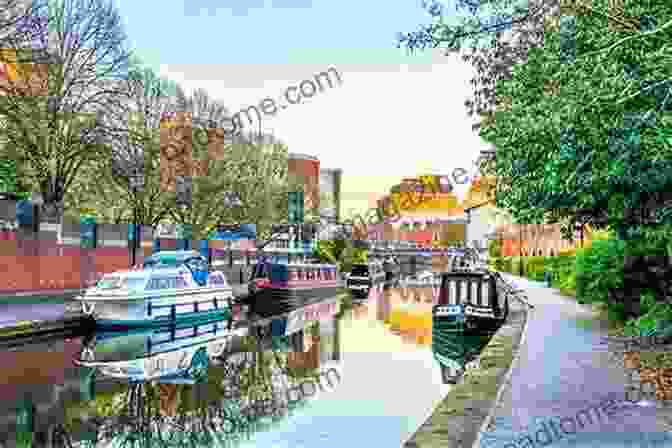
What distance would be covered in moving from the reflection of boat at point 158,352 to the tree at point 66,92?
7.94 metres

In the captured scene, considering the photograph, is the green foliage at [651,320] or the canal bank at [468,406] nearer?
the canal bank at [468,406]

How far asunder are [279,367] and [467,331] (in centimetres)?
822

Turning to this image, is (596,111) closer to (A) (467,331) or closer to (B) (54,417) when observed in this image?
(B) (54,417)

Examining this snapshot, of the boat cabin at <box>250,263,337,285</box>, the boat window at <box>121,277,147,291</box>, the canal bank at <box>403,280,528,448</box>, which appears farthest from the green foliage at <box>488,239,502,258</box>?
the canal bank at <box>403,280,528,448</box>

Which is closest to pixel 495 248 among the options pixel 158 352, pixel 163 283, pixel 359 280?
pixel 359 280

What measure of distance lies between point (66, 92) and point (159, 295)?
9997 mm

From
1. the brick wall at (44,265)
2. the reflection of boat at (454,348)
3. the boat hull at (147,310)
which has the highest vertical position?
the brick wall at (44,265)

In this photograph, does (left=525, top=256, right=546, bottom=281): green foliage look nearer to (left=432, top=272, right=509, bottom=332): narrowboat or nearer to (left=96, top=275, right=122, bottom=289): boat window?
(left=432, top=272, right=509, bottom=332): narrowboat

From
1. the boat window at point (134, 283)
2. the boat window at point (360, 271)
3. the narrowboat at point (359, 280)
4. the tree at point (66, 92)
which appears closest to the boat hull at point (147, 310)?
the boat window at point (134, 283)

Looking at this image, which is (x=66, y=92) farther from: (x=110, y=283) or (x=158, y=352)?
(x=158, y=352)

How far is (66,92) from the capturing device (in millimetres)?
31172

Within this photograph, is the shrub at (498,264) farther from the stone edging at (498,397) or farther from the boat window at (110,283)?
the stone edging at (498,397)

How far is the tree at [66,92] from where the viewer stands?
100 ft

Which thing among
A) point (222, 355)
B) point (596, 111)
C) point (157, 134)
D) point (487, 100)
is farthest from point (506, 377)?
point (157, 134)
